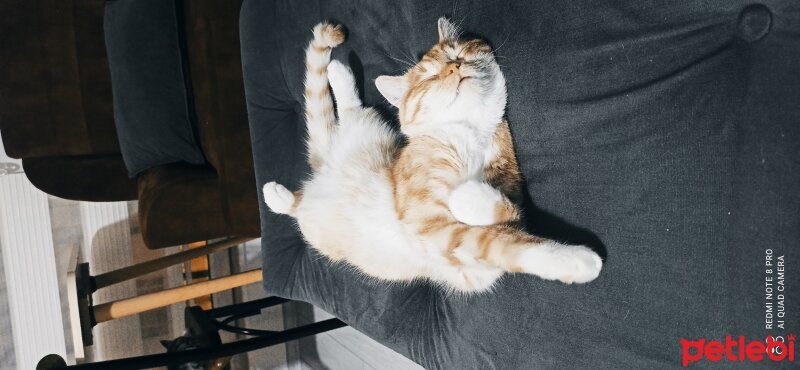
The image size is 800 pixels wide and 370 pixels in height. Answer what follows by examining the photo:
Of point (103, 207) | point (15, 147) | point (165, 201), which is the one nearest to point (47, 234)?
point (103, 207)

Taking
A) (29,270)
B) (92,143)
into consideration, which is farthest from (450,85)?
(29,270)

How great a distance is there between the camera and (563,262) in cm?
83

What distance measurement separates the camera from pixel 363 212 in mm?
1314

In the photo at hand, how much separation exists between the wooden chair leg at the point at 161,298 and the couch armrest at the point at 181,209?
0.65 ft

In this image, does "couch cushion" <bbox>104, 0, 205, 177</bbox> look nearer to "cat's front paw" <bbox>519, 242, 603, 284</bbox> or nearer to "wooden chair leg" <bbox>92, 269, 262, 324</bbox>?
"wooden chair leg" <bbox>92, 269, 262, 324</bbox>

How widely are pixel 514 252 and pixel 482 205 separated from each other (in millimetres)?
106

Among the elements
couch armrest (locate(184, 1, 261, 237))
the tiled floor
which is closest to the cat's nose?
couch armrest (locate(184, 1, 261, 237))

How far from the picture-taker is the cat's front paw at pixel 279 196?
1.50 meters

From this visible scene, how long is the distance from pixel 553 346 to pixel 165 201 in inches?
59.0

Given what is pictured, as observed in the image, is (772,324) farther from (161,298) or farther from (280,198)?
(161,298)

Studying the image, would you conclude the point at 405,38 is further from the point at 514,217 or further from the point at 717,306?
the point at 717,306

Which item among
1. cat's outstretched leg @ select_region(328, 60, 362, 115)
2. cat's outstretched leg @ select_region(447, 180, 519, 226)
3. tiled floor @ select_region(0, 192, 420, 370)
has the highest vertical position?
cat's outstretched leg @ select_region(328, 60, 362, 115)

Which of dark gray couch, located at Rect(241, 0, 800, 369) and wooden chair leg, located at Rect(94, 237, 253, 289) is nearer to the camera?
dark gray couch, located at Rect(241, 0, 800, 369)

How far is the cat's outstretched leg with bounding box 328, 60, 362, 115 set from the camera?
1.37m
